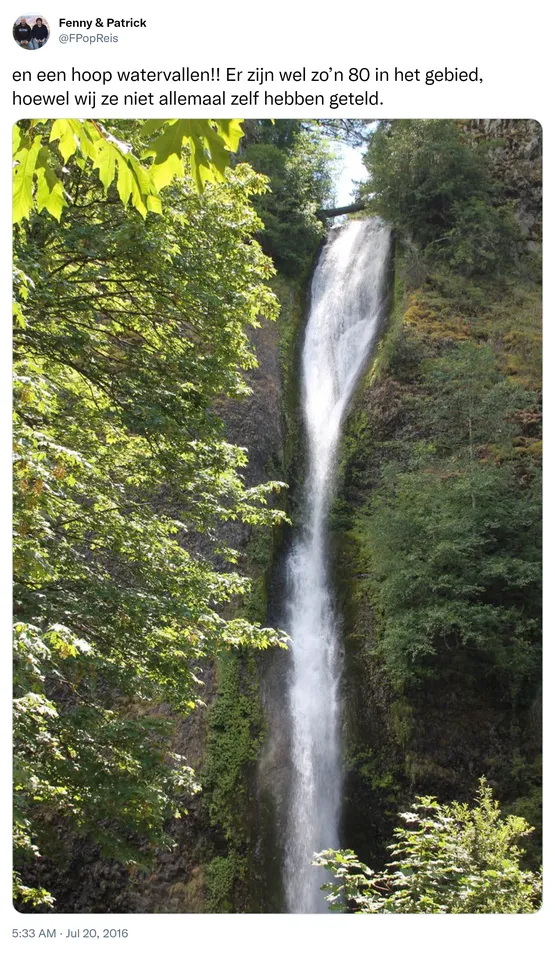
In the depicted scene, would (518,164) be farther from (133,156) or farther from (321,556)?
(133,156)

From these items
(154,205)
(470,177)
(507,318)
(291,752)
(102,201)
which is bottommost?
(291,752)

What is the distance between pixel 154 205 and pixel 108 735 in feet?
12.0

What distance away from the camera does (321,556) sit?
10945mm

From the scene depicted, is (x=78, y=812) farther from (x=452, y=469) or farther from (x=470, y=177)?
(x=470, y=177)

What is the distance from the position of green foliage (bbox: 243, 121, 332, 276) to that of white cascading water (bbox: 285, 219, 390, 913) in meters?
0.74

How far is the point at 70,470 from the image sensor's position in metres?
5.02

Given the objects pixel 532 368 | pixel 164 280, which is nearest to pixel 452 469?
pixel 532 368

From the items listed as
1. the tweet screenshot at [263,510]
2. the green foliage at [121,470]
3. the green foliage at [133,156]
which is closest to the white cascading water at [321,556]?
the tweet screenshot at [263,510]

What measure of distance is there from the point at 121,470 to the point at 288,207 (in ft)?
42.5

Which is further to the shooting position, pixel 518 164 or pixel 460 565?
pixel 518 164

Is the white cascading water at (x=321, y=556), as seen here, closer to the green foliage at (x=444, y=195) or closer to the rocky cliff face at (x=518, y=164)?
the green foliage at (x=444, y=195)

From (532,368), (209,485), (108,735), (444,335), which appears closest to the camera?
(108,735)
